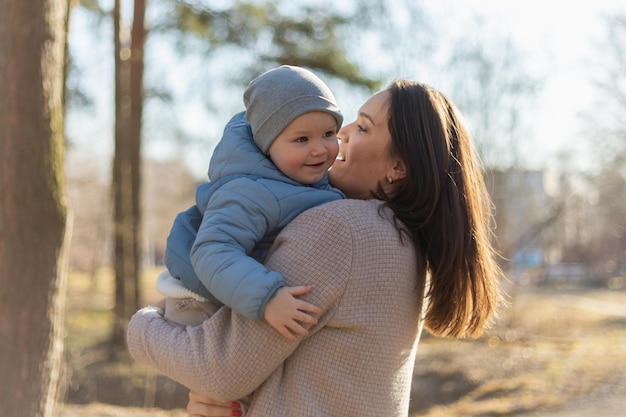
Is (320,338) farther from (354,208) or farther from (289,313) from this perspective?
(354,208)

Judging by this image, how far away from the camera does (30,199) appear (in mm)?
4863

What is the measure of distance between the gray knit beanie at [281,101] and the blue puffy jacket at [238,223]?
0.05 m

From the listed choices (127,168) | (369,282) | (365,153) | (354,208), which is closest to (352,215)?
(354,208)

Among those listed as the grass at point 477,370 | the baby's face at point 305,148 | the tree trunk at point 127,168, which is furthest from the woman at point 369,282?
the tree trunk at point 127,168

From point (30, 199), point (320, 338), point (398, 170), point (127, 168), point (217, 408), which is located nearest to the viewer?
point (320, 338)

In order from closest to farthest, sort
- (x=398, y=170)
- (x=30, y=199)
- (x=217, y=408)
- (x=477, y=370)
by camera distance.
Result: (x=217, y=408) < (x=398, y=170) < (x=30, y=199) < (x=477, y=370)

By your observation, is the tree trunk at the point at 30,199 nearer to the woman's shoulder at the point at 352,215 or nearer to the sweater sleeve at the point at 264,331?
the sweater sleeve at the point at 264,331

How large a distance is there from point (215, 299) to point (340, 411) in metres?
0.41

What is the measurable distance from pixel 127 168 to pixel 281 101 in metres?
12.3

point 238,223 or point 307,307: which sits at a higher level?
point 238,223

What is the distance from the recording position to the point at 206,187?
202 centimetres

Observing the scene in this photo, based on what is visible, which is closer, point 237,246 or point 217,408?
point 237,246

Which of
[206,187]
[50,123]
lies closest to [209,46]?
[50,123]

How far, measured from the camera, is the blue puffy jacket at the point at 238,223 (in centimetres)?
172
